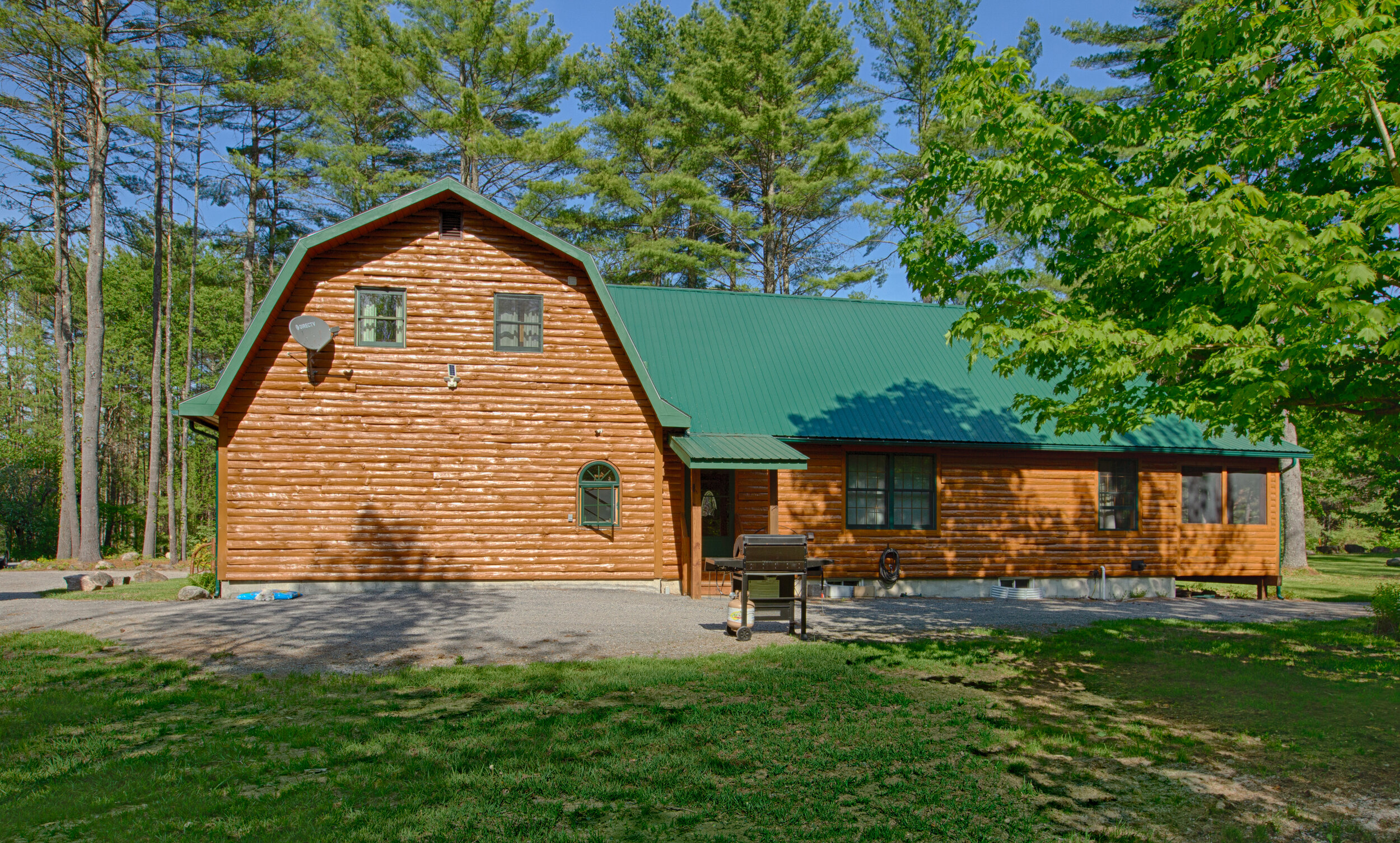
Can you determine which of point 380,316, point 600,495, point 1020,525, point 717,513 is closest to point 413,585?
point 600,495

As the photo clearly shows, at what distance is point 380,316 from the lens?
1471 centimetres

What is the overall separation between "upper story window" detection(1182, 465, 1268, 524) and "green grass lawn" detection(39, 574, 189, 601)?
1961 centimetres

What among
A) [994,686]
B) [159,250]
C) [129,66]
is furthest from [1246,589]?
[159,250]

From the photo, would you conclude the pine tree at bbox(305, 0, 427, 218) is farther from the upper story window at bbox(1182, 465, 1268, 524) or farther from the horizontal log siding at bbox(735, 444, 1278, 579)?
the upper story window at bbox(1182, 465, 1268, 524)

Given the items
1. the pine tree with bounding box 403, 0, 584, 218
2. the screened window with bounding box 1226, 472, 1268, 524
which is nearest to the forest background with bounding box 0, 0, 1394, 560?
the pine tree with bounding box 403, 0, 584, 218

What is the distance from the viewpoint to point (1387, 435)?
26.0 ft

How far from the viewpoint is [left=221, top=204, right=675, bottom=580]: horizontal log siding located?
14188mm

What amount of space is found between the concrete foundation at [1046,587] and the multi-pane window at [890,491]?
1.12 meters

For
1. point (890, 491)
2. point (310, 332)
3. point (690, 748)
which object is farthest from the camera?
point (890, 491)

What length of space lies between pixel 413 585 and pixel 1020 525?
11654mm

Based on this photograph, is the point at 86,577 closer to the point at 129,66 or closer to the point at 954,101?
the point at 129,66

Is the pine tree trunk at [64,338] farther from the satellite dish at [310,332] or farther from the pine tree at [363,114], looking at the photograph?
the satellite dish at [310,332]

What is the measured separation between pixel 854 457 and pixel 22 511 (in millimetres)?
33127

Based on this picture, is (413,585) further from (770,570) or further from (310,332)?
(770,570)
